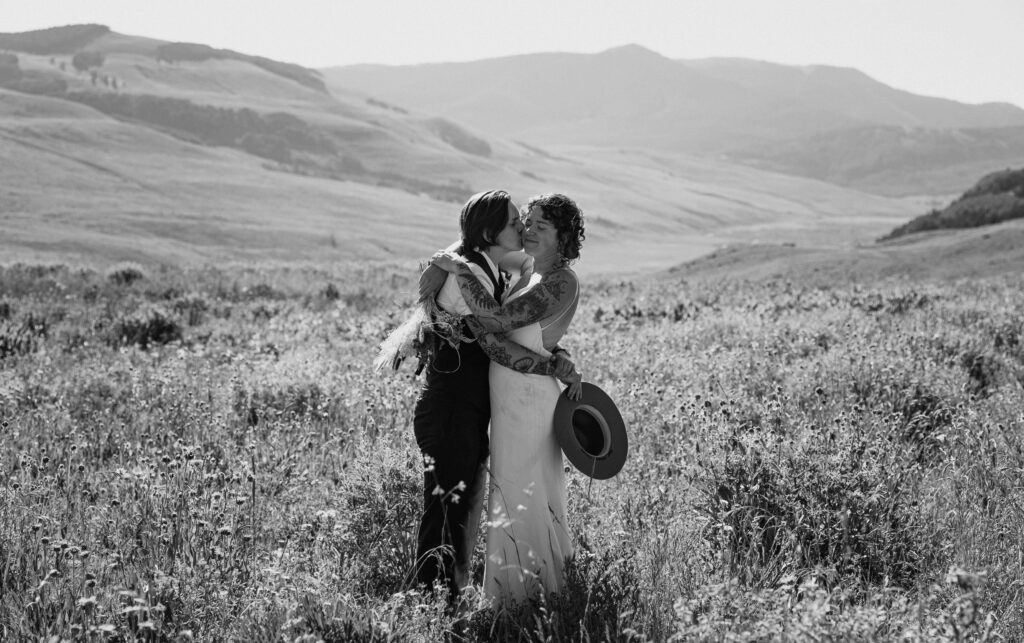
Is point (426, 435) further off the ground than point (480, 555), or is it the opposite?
point (426, 435)

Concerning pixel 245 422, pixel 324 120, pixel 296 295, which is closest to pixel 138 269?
pixel 296 295

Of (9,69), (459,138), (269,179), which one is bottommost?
(269,179)

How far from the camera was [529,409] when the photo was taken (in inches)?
163

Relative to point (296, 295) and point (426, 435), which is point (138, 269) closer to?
point (296, 295)

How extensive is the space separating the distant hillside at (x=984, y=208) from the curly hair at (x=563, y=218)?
→ 25.2m

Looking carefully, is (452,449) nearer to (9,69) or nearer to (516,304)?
(516,304)

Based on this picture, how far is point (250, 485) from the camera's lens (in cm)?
487

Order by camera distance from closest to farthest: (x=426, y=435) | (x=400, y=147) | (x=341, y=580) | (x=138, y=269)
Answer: (x=341, y=580), (x=426, y=435), (x=138, y=269), (x=400, y=147)

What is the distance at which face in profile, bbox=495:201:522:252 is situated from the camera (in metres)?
4.22

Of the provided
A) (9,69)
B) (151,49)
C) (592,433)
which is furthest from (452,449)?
(151,49)

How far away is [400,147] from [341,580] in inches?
5359

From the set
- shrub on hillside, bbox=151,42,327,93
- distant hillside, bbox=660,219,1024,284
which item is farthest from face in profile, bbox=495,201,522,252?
shrub on hillside, bbox=151,42,327,93

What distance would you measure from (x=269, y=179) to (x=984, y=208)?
7190 cm

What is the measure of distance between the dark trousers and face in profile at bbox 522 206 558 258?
572 mm
